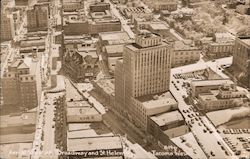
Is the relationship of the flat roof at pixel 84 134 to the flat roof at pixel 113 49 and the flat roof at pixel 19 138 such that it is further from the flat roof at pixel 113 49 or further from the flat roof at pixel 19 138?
the flat roof at pixel 113 49

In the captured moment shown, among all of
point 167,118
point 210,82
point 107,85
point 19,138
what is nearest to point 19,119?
point 19,138

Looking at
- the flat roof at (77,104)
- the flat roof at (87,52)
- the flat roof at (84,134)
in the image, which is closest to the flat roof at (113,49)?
the flat roof at (87,52)

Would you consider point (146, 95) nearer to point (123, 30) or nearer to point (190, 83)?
point (190, 83)

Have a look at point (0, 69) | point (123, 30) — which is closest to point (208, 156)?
point (0, 69)

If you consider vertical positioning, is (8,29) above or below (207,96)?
above

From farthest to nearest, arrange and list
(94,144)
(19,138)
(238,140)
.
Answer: (238,140)
(19,138)
(94,144)

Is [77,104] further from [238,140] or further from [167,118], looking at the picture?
[238,140]
